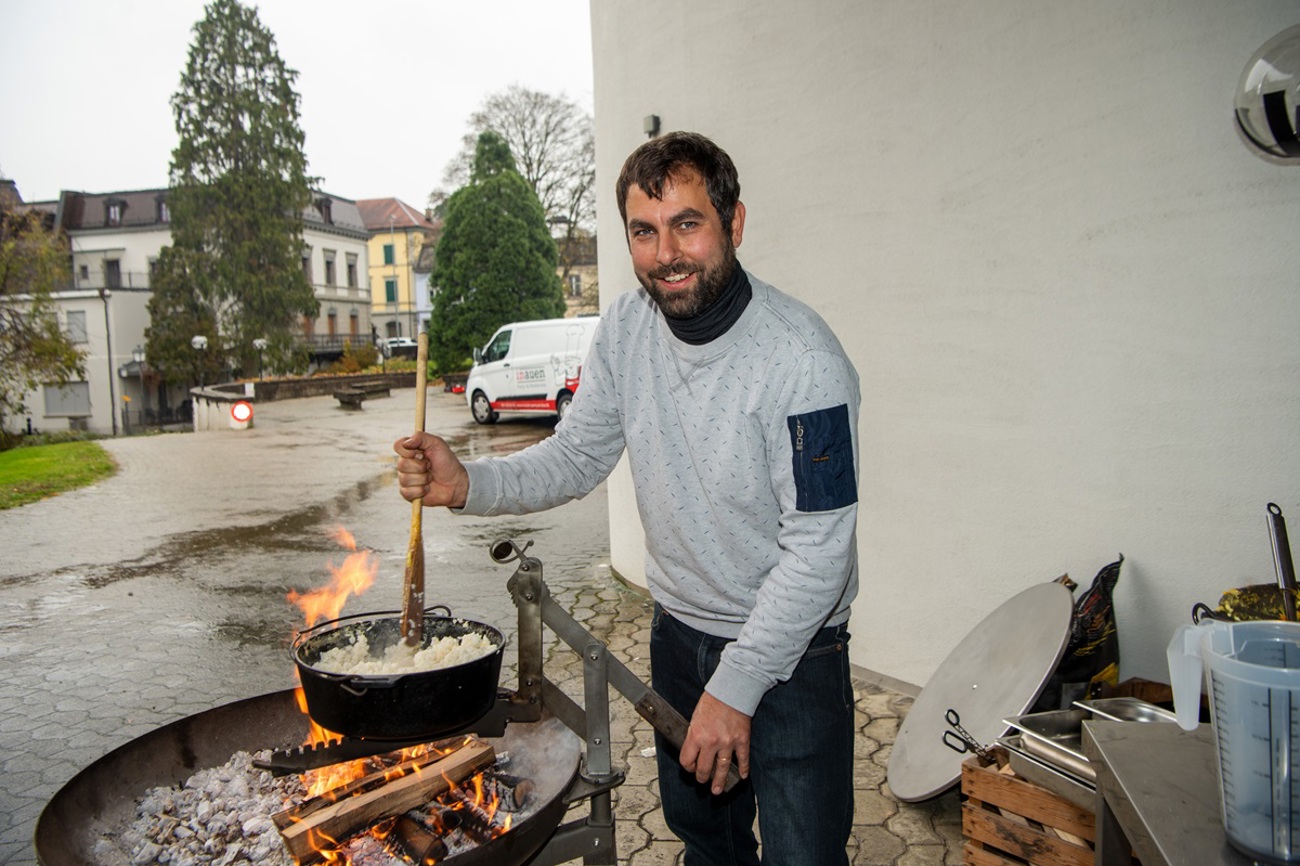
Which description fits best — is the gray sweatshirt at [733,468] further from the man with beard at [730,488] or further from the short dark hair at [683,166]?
the short dark hair at [683,166]

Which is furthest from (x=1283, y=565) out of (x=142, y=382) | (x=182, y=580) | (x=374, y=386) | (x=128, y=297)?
(x=128, y=297)

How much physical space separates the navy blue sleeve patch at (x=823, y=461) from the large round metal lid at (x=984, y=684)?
1.65 meters

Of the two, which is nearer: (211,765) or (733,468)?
(733,468)

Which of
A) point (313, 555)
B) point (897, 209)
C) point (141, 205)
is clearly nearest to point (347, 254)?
point (141, 205)

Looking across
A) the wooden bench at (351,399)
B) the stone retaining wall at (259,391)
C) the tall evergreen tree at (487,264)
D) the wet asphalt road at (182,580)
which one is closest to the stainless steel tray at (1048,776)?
the wet asphalt road at (182,580)

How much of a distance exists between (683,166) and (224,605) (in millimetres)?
6138

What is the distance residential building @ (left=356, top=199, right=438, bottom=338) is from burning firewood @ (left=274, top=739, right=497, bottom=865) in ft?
211

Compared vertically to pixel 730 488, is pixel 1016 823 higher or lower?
lower

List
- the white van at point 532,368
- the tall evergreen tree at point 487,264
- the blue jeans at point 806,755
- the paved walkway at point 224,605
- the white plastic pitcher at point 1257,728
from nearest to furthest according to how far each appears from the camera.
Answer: the white plastic pitcher at point 1257,728 < the blue jeans at point 806,755 < the paved walkway at point 224,605 < the white van at point 532,368 < the tall evergreen tree at point 487,264

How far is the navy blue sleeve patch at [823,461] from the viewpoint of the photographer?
181 cm

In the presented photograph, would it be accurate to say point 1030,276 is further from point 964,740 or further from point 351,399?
point 351,399

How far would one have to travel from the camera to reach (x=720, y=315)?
1981 mm

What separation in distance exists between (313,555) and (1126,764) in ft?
25.5

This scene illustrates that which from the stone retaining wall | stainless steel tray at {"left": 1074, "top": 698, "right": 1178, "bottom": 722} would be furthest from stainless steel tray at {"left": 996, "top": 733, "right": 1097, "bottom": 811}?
the stone retaining wall
